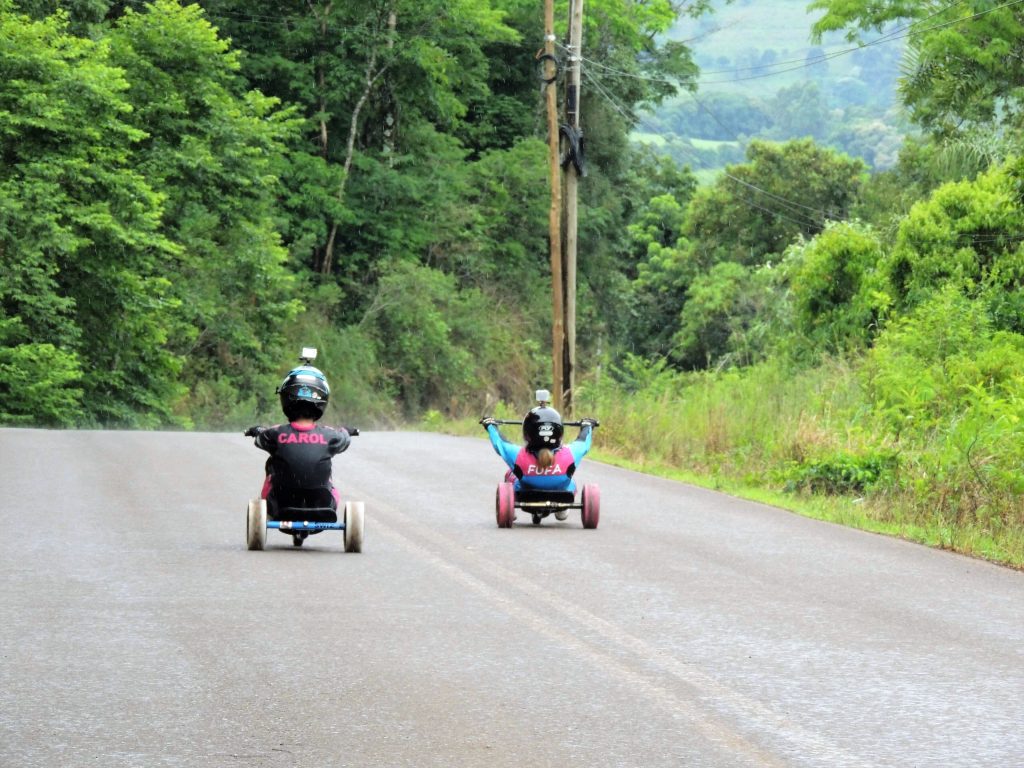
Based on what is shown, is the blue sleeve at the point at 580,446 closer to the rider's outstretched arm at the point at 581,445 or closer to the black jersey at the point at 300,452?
the rider's outstretched arm at the point at 581,445

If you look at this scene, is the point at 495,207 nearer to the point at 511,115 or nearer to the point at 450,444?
the point at 511,115

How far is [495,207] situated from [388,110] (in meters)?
6.09

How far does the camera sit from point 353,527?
512 inches

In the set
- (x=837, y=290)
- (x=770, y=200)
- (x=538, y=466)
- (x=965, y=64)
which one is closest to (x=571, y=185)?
(x=837, y=290)

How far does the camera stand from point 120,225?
1610 inches

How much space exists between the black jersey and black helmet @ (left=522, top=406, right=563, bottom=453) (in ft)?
8.70

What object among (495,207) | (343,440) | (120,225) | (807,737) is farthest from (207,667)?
(495,207)

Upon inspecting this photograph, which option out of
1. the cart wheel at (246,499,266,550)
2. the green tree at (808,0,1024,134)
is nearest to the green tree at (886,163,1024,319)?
the green tree at (808,0,1024,134)

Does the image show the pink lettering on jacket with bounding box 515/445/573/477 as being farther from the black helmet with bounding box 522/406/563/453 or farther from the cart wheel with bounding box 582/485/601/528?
the cart wheel with bounding box 582/485/601/528

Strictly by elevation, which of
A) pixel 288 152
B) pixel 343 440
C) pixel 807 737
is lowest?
pixel 807 737

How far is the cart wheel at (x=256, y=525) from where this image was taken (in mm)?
12969

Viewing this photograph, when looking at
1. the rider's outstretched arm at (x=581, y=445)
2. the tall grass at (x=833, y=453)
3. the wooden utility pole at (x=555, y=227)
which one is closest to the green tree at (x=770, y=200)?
the wooden utility pole at (x=555, y=227)

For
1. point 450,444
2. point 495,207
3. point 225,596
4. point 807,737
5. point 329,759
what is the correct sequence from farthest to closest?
point 495,207 < point 450,444 < point 225,596 < point 807,737 < point 329,759

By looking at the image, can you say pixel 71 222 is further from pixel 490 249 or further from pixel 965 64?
pixel 490 249
